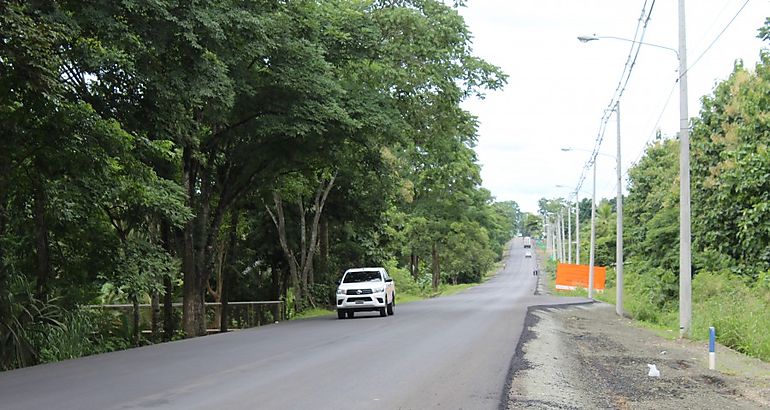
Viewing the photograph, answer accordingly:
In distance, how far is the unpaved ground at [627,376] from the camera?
10602mm

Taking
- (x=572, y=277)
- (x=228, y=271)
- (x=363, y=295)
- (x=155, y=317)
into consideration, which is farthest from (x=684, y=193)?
(x=572, y=277)

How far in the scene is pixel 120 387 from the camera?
11328mm

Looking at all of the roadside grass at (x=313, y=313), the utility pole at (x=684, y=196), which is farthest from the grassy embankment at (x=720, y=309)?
the roadside grass at (x=313, y=313)

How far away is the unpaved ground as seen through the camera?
1060 cm

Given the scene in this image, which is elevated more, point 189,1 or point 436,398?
point 189,1

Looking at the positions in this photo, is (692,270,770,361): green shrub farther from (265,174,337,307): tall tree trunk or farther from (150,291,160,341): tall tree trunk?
(150,291,160,341): tall tree trunk

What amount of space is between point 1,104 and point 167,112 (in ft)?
10.8

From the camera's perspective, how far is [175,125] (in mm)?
17312

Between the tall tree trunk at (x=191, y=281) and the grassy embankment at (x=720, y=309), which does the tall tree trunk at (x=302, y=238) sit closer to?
the tall tree trunk at (x=191, y=281)

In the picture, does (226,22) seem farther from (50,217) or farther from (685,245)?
(685,245)

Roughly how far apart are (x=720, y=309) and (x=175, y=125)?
18082 millimetres

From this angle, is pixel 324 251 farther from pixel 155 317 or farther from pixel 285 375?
pixel 285 375

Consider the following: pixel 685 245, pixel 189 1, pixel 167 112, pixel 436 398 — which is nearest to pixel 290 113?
pixel 167 112

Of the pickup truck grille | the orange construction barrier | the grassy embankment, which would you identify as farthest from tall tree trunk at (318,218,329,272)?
the orange construction barrier
